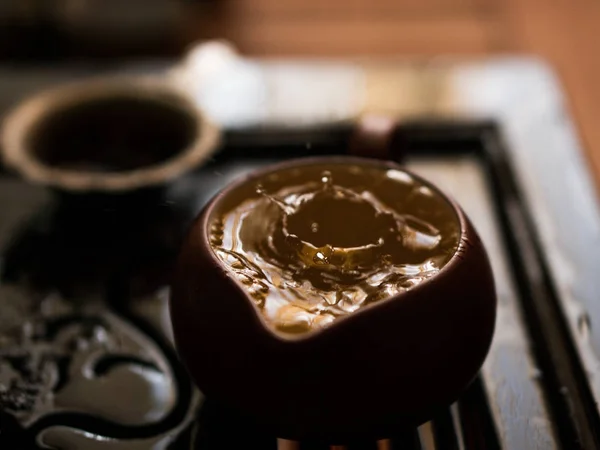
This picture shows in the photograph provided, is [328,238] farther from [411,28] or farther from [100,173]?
[411,28]

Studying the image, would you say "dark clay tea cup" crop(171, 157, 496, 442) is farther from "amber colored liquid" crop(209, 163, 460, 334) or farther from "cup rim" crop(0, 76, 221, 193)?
"cup rim" crop(0, 76, 221, 193)

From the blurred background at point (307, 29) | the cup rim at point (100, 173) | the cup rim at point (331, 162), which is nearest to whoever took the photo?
the cup rim at point (331, 162)

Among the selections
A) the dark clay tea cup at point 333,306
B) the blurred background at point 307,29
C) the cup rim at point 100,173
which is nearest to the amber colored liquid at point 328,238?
the dark clay tea cup at point 333,306

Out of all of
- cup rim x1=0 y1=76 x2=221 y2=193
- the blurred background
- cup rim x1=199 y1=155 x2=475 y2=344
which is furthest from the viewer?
the blurred background

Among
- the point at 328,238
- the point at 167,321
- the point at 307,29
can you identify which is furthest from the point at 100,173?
the point at 307,29

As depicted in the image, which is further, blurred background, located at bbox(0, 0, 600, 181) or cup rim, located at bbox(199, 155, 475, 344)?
blurred background, located at bbox(0, 0, 600, 181)

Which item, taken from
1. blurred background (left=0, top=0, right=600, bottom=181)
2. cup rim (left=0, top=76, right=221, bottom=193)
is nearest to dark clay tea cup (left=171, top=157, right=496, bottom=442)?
cup rim (left=0, top=76, right=221, bottom=193)

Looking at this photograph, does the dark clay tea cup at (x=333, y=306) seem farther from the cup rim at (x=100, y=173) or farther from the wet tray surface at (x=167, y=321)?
the cup rim at (x=100, y=173)
